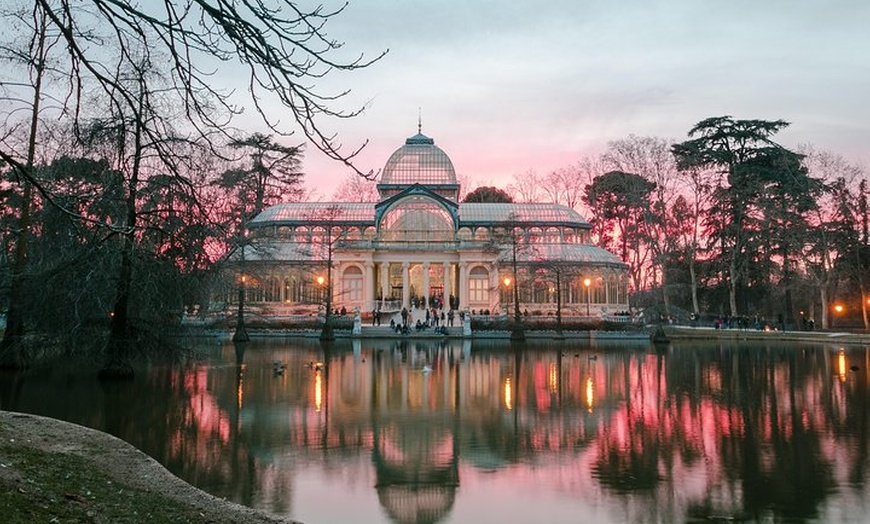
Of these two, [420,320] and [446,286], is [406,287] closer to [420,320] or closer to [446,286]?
[446,286]

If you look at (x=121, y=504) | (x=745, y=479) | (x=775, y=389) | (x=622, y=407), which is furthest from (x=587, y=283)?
(x=121, y=504)

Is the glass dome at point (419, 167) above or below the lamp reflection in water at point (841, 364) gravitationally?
above

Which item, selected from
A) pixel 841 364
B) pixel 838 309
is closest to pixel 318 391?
pixel 841 364

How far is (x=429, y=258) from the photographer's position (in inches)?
2110

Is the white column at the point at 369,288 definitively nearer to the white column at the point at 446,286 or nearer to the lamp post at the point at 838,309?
the white column at the point at 446,286

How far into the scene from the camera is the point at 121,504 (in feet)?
20.8

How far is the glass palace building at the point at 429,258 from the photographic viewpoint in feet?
165

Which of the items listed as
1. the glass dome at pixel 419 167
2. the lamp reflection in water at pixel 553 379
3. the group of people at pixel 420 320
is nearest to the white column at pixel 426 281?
the group of people at pixel 420 320

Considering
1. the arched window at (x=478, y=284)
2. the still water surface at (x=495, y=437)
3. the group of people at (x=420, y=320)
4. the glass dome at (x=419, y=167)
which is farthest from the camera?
the glass dome at (x=419, y=167)

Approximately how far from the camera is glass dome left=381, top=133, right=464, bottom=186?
5991 centimetres

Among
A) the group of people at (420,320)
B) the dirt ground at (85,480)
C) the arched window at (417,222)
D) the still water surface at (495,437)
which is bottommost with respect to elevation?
the still water surface at (495,437)

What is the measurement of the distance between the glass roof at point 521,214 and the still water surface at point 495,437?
1276 inches

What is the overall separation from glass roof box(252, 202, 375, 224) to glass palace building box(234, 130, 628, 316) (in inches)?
3.1

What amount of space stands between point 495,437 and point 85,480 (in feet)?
22.9
